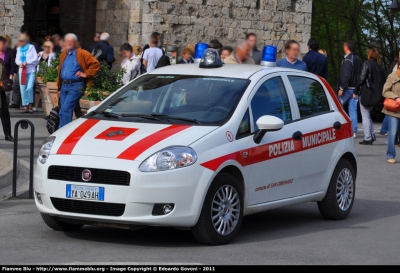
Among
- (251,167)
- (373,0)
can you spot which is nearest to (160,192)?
(251,167)

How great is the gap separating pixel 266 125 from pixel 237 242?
1.04 m

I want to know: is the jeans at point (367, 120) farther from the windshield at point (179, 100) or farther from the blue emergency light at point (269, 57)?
the windshield at point (179, 100)

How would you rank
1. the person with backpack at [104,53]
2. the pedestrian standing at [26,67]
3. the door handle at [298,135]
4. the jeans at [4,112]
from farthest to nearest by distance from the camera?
the person with backpack at [104,53]
the pedestrian standing at [26,67]
the jeans at [4,112]
the door handle at [298,135]

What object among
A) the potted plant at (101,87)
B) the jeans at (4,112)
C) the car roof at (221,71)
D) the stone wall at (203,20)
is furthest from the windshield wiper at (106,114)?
the stone wall at (203,20)

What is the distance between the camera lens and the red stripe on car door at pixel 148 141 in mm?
7613

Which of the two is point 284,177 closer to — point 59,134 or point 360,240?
point 360,240

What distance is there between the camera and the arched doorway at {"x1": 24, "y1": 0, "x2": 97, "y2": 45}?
27.6 m

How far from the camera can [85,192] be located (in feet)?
25.1

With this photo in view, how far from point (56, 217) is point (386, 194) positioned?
5193 millimetres

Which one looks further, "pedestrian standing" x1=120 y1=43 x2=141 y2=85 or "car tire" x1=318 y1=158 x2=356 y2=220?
"pedestrian standing" x1=120 y1=43 x2=141 y2=85

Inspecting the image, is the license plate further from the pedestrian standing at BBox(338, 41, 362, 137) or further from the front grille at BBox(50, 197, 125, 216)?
the pedestrian standing at BBox(338, 41, 362, 137)

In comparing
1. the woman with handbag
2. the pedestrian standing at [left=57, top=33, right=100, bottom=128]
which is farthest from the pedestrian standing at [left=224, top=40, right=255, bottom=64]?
the woman with handbag

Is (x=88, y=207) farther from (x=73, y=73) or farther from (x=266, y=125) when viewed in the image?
(x=73, y=73)

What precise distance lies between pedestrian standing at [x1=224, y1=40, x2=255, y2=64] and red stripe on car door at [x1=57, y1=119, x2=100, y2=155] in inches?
212
